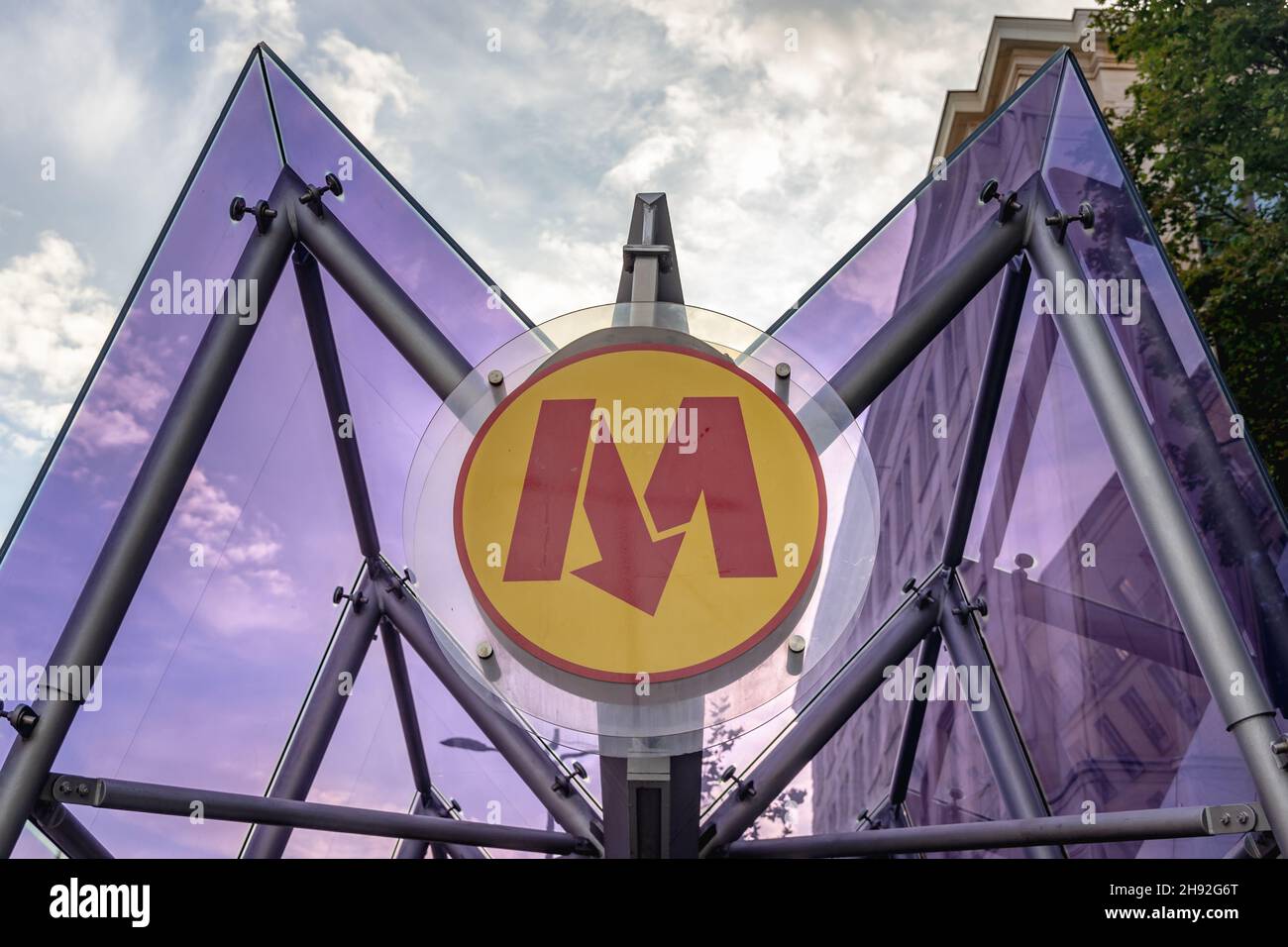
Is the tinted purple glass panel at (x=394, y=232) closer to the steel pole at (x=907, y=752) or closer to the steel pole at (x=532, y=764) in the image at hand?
the steel pole at (x=532, y=764)


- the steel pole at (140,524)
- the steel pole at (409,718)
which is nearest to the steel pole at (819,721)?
the steel pole at (140,524)

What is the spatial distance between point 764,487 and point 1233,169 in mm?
15687

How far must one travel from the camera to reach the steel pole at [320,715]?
30.8 feet

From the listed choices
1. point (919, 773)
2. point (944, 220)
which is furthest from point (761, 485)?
point (919, 773)

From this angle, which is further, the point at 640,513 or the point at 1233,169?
the point at 1233,169

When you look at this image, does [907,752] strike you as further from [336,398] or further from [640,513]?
[640,513]

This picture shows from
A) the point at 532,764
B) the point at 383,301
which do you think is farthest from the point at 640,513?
the point at 532,764

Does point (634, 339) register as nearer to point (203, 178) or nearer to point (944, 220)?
point (944, 220)

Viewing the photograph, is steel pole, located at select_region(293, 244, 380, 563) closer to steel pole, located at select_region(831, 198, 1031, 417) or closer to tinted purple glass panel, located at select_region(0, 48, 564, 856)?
tinted purple glass panel, located at select_region(0, 48, 564, 856)

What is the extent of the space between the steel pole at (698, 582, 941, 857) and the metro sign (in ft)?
10.4

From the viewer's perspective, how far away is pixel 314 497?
9.32m

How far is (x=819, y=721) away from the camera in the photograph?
7.96 metres

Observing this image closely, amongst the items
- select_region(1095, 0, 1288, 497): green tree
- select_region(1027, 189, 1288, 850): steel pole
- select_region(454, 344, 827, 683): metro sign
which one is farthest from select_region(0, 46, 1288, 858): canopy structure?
select_region(1095, 0, 1288, 497): green tree
